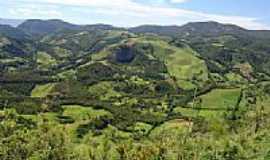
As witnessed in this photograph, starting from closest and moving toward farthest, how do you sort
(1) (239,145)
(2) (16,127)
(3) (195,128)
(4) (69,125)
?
(1) (239,145) < (3) (195,128) < (2) (16,127) < (4) (69,125)

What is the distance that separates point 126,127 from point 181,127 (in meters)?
27.0

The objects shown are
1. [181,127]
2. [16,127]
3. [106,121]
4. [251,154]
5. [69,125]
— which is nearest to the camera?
[251,154]

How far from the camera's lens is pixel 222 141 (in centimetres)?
8300

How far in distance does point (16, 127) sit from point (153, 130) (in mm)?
47030

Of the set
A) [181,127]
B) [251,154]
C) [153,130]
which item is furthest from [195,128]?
[251,154]

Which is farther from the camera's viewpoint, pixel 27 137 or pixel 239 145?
pixel 27 137

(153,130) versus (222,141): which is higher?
(222,141)

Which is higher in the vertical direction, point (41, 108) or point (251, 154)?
point (251, 154)

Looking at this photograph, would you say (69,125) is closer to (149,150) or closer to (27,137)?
(27,137)

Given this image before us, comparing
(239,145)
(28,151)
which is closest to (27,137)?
(28,151)

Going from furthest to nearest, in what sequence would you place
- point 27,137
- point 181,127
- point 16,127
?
point 181,127
point 16,127
point 27,137

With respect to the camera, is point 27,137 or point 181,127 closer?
point 27,137

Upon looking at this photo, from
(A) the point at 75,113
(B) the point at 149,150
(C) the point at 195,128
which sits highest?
(B) the point at 149,150

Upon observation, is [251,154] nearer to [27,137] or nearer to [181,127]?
[27,137]
